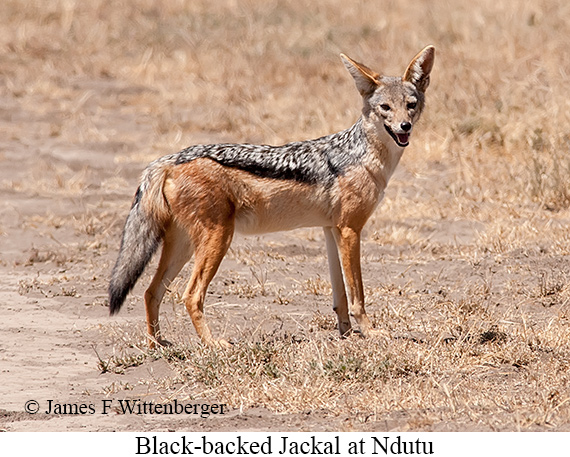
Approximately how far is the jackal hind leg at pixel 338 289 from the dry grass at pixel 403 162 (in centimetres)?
18

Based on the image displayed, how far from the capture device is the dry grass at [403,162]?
5.63 meters

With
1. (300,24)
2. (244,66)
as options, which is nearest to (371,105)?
(244,66)

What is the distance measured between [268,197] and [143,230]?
0.82 metres

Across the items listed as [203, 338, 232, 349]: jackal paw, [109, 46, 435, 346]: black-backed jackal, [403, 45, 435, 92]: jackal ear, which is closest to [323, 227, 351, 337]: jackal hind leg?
[109, 46, 435, 346]: black-backed jackal

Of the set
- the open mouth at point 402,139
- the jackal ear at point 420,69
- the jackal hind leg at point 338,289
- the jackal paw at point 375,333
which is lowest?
the jackal paw at point 375,333

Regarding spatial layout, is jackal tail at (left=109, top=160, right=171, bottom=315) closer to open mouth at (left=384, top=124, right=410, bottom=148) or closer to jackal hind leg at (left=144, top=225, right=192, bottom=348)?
jackal hind leg at (left=144, top=225, right=192, bottom=348)

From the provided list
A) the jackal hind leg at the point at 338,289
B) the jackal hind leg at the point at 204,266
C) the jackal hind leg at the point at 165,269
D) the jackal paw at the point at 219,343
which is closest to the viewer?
the jackal paw at the point at 219,343

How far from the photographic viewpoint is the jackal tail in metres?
6.36

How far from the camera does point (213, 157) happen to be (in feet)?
21.3

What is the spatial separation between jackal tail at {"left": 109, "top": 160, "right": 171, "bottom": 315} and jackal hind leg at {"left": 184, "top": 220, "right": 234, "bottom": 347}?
287 mm

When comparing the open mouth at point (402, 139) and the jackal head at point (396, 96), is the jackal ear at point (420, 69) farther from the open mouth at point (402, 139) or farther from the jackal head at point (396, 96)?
the open mouth at point (402, 139)

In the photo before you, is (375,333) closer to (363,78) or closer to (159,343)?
(159,343)

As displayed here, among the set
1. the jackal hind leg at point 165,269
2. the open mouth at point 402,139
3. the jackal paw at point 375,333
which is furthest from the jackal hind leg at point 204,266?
the open mouth at point 402,139

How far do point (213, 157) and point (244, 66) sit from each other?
8.91 m
